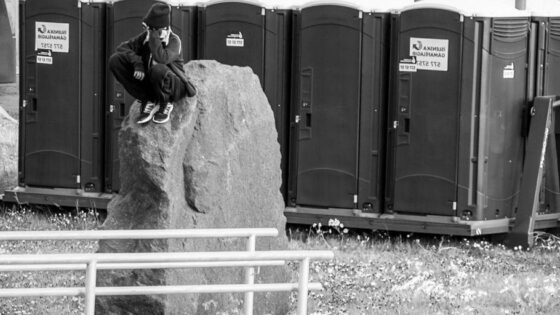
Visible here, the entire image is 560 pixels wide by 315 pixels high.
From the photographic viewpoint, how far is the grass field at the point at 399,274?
1141 centimetres

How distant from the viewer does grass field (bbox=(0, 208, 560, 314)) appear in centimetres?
1141

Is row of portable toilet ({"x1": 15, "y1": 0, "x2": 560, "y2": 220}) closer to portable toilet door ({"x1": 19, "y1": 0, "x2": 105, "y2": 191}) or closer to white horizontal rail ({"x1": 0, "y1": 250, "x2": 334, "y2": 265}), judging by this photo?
portable toilet door ({"x1": 19, "y1": 0, "x2": 105, "y2": 191})

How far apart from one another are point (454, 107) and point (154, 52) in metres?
4.90

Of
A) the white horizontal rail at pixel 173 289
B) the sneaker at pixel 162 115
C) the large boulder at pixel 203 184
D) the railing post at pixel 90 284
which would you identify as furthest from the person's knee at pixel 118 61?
the railing post at pixel 90 284

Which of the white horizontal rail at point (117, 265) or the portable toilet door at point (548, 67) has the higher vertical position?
the portable toilet door at point (548, 67)

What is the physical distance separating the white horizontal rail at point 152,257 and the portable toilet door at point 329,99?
20.5 feet

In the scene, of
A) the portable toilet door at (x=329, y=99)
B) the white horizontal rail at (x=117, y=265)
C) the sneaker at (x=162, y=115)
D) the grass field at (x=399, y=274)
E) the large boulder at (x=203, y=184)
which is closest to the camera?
the white horizontal rail at (x=117, y=265)

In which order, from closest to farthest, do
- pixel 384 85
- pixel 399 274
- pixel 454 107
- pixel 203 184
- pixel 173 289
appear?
pixel 173 289 < pixel 203 184 < pixel 399 274 < pixel 454 107 < pixel 384 85

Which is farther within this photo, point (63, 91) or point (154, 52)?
point (63, 91)

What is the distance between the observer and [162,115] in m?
10.1

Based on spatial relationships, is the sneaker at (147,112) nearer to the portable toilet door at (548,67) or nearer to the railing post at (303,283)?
the railing post at (303,283)

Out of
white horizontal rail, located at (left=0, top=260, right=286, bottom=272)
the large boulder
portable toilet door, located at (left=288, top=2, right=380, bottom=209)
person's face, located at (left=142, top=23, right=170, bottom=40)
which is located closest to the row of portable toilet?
portable toilet door, located at (left=288, top=2, right=380, bottom=209)

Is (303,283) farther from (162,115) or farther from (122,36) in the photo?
(122,36)

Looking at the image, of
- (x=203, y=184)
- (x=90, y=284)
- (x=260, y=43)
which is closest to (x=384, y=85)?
(x=260, y=43)
